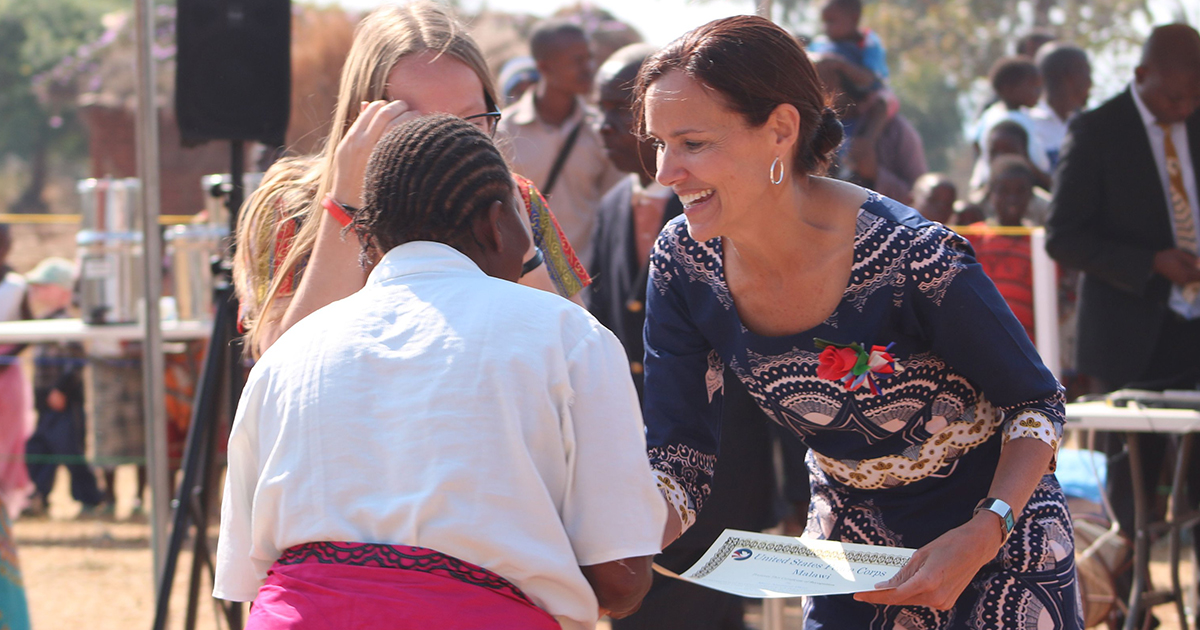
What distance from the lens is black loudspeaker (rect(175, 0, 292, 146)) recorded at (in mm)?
3947

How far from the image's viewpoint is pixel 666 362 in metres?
2.27

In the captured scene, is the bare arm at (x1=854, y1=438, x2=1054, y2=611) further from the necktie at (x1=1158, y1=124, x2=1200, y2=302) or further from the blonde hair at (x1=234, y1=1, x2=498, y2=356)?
the necktie at (x1=1158, y1=124, x2=1200, y2=302)

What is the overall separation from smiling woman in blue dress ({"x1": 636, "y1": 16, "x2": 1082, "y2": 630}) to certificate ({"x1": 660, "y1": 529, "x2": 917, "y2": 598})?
6 cm

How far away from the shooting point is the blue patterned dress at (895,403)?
2.02 m

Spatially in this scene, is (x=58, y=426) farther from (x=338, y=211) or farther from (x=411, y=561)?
(x=411, y=561)

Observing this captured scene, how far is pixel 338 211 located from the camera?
2148 millimetres

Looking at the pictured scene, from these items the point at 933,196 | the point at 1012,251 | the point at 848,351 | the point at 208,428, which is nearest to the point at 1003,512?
the point at 848,351

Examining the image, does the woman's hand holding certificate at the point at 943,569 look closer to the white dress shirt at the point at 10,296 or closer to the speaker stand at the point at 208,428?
the speaker stand at the point at 208,428

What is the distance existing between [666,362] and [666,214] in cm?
180

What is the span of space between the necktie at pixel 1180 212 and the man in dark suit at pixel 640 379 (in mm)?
1895

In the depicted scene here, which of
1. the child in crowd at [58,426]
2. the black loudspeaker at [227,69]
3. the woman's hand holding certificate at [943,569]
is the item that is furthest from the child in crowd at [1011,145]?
the child in crowd at [58,426]

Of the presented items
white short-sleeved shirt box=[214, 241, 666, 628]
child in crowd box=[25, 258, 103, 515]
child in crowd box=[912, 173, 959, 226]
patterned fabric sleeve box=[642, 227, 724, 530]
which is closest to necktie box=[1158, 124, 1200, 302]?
child in crowd box=[912, 173, 959, 226]

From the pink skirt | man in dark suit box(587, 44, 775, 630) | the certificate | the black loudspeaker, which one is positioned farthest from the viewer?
the black loudspeaker

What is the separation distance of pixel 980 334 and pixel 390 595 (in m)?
1.09
